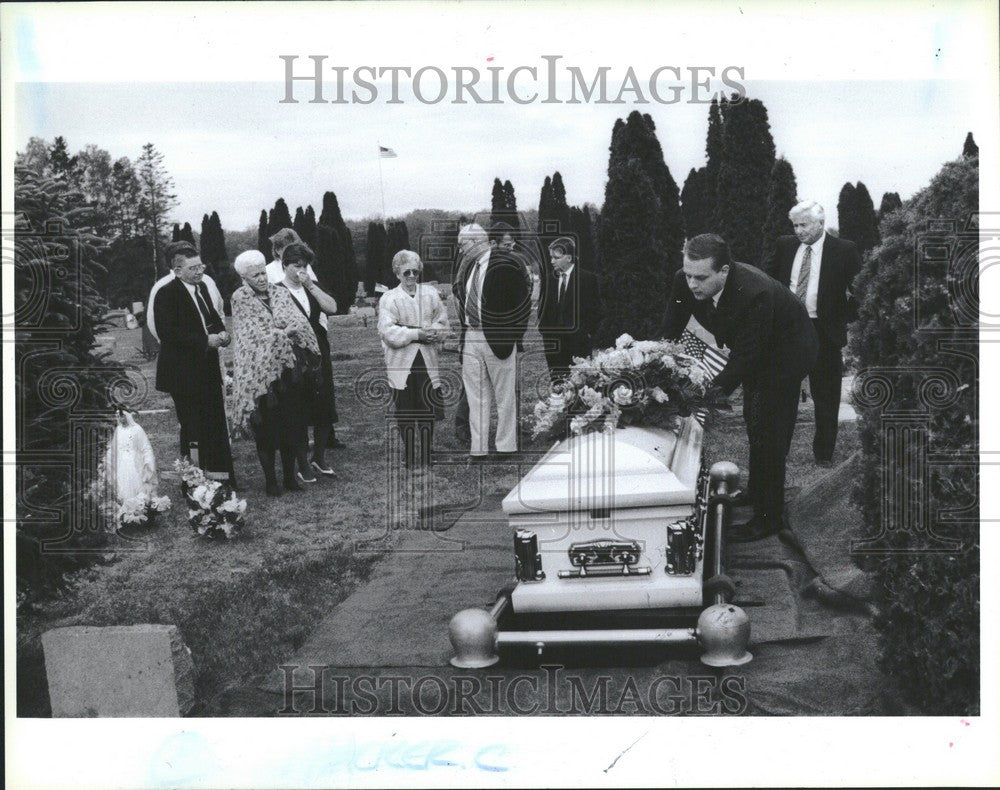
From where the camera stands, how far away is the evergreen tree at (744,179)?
5.25m

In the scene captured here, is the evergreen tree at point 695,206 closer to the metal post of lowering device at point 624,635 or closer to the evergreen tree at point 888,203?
the evergreen tree at point 888,203

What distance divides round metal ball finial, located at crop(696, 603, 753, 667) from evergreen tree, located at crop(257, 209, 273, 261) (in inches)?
102

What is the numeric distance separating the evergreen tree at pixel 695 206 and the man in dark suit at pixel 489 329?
82 centimetres

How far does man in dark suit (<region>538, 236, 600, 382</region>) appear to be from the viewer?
5398 mm

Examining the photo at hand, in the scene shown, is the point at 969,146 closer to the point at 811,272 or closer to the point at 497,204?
the point at 811,272

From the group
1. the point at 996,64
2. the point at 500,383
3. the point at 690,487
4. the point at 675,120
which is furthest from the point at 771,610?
the point at 996,64

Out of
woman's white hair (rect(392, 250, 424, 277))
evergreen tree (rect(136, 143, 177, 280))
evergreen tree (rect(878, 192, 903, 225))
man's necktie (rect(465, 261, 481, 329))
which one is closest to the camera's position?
evergreen tree (rect(878, 192, 903, 225))

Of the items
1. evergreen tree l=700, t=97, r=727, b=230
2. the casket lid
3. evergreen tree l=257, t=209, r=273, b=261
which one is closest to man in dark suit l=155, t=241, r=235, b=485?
evergreen tree l=257, t=209, r=273, b=261

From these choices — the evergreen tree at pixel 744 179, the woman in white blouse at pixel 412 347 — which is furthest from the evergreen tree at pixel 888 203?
the woman in white blouse at pixel 412 347

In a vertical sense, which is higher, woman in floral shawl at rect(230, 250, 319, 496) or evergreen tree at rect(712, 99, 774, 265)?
evergreen tree at rect(712, 99, 774, 265)

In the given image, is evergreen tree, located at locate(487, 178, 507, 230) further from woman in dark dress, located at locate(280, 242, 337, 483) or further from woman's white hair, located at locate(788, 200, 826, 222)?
woman's white hair, located at locate(788, 200, 826, 222)

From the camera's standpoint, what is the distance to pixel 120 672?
201 inches

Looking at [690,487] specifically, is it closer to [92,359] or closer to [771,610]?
[771,610]

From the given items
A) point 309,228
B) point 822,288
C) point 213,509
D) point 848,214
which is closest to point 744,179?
point 848,214
